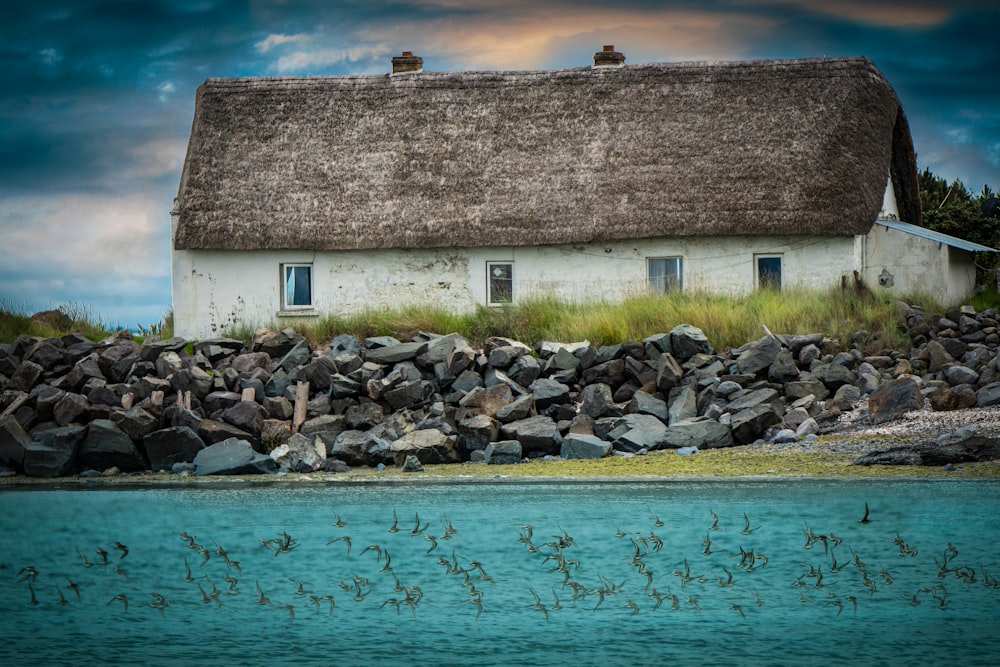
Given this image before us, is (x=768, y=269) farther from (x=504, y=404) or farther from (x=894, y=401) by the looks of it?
(x=504, y=404)

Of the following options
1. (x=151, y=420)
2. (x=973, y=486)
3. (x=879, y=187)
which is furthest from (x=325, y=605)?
(x=879, y=187)

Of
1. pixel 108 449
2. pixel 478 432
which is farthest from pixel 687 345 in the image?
pixel 108 449

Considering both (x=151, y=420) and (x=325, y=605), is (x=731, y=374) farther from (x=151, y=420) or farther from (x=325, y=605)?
(x=325, y=605)

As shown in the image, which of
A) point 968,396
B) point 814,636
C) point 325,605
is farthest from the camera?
point 968,396

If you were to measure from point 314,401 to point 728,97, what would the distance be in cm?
1278

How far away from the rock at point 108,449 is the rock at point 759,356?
9095 millimetres

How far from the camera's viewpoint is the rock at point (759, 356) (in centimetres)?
1695

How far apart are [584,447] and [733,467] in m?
2.40

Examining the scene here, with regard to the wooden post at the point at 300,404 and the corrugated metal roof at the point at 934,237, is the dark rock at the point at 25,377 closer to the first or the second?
the wooden post at the point at 300,404

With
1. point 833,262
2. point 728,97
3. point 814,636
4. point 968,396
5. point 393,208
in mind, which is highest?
point 728,97

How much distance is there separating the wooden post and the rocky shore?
2 centimetres

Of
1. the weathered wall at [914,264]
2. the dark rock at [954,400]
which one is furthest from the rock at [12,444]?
the weathered wall at [914,264]

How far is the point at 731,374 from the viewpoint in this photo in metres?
16.8

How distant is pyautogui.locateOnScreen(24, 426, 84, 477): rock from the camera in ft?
52.2
